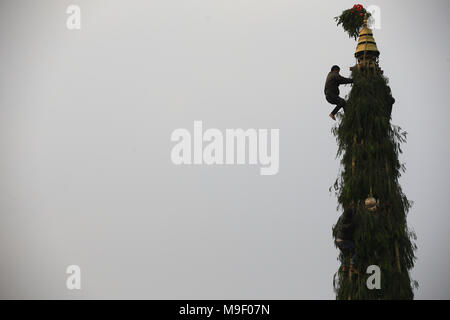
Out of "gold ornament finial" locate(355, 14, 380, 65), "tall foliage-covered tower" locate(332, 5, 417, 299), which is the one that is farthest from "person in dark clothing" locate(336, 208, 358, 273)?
"gold ornament finial" locate(355, 14, 380, 65)

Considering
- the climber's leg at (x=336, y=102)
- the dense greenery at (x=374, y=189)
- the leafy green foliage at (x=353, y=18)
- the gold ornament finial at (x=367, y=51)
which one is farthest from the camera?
the leafy green foliage at (x=353, y=18)

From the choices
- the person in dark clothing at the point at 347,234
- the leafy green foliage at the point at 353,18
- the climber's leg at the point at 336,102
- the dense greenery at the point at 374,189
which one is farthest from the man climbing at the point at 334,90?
the person in dark clothing at the point at 347,234

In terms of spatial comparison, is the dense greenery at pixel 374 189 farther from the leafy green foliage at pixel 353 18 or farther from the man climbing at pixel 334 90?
the leafy green foliage at pixel 353 18

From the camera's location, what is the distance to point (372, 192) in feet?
25.7

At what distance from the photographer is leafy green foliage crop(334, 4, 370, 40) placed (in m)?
8.93

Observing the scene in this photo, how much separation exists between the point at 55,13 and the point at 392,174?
16469 mm

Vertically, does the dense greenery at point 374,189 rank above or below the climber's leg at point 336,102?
below

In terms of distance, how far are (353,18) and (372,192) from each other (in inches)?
126

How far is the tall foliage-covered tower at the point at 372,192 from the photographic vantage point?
24.8 ft

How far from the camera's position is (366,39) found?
28.2 ft

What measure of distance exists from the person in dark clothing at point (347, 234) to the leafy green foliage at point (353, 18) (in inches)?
133

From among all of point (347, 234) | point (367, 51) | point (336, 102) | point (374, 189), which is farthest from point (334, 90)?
point (347, 234)

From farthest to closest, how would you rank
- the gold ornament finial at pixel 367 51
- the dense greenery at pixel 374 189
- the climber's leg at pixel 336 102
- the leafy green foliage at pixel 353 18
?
the leafy green foliage at pixel 353 18, the climber's leg at pixel 336 102, the gold ornament finial at pixel 367 51, the dense greenery at pixel 374 189
